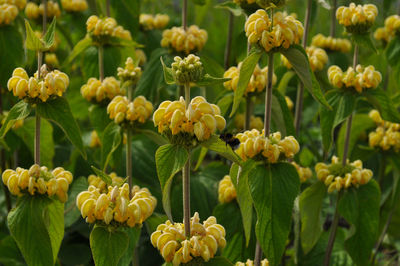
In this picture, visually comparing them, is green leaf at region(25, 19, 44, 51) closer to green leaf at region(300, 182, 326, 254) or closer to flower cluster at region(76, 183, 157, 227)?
flower cluster at region(76, 183, 157, 227)

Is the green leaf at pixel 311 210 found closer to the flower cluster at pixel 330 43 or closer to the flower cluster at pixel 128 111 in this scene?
the flower cluster at pixel 128 111

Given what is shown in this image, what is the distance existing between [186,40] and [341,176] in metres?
0.77

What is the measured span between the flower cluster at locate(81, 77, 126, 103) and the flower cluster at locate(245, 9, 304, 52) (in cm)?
69

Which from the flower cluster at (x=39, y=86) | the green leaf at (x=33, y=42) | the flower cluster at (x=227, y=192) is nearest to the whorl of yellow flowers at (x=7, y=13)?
the flower cluster at (x=39, y=86)

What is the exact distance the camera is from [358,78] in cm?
189

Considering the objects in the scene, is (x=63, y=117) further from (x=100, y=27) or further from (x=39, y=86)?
(x=100, y=27)

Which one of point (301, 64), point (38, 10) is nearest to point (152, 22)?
point (38, 10)

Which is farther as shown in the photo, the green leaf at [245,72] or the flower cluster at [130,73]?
the flower cluster at [130,73]

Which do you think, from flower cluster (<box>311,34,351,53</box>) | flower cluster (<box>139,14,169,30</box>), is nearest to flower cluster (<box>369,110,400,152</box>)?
flower cluster (<box>311,34,351,53</box>)

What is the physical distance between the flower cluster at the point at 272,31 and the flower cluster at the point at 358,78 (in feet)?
1.49

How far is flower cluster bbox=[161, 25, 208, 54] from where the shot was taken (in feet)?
7.29

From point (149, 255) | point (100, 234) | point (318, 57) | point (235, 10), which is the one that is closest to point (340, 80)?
point (318, 57)

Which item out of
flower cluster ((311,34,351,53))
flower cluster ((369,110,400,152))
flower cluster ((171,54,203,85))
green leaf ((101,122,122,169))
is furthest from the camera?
flower cluster ((311,34,351,53))

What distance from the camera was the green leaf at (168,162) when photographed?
127 centimetres
